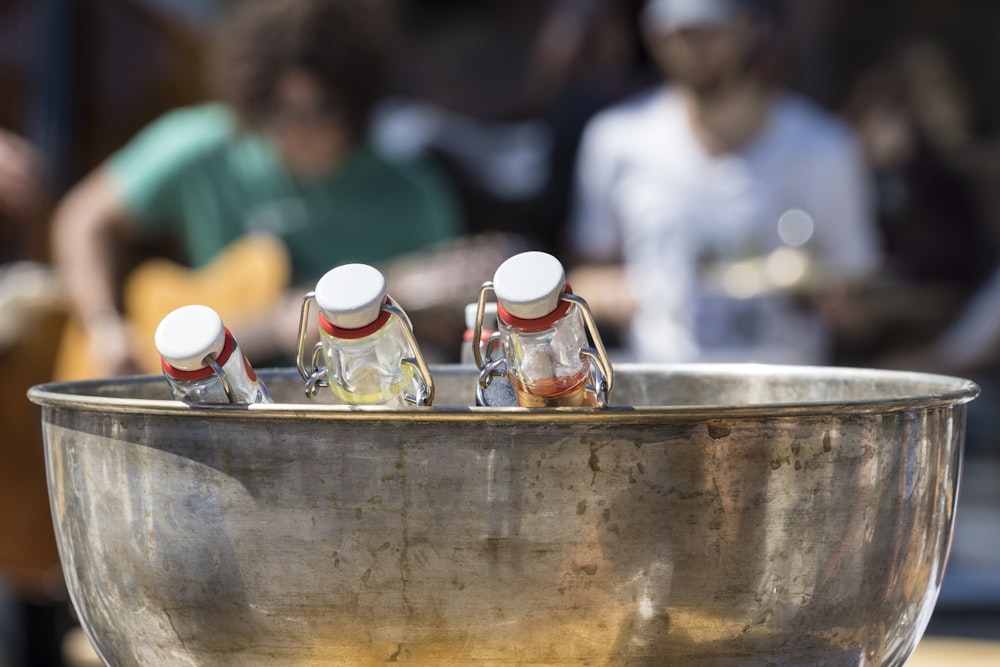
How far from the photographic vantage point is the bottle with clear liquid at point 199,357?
0.63m

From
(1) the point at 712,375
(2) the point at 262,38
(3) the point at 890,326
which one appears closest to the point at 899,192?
(3) the point at 890,326

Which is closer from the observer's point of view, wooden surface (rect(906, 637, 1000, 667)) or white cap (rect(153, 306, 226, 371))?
white cap (rect(153, 306, 226, 371))

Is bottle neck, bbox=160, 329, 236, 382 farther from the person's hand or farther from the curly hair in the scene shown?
the person's hand

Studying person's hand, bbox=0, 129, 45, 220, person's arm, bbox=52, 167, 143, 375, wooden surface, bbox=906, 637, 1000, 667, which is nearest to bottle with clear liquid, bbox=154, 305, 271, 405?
wooden surface, bbox=906, 637, 1000, 667

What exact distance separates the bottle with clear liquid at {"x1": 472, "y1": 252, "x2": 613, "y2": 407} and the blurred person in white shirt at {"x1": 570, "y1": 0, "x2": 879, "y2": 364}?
1464 mm

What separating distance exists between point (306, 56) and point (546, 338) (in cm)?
173

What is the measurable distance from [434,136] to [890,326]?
1103mm

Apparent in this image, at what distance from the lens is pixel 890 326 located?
9.37 ft

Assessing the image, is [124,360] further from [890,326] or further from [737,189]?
[890,326]

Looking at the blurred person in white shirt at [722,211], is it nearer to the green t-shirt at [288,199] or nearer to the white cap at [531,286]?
the green t-shirt at [288,199]

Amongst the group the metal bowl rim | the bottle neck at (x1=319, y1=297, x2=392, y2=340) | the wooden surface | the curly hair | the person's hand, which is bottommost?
the wooden surface

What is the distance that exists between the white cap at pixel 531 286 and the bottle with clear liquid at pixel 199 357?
0.45 ft

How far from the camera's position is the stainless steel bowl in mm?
579

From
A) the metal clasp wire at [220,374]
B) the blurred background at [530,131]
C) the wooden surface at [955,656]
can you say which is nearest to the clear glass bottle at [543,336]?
the metal clasp wire at [220,374]
